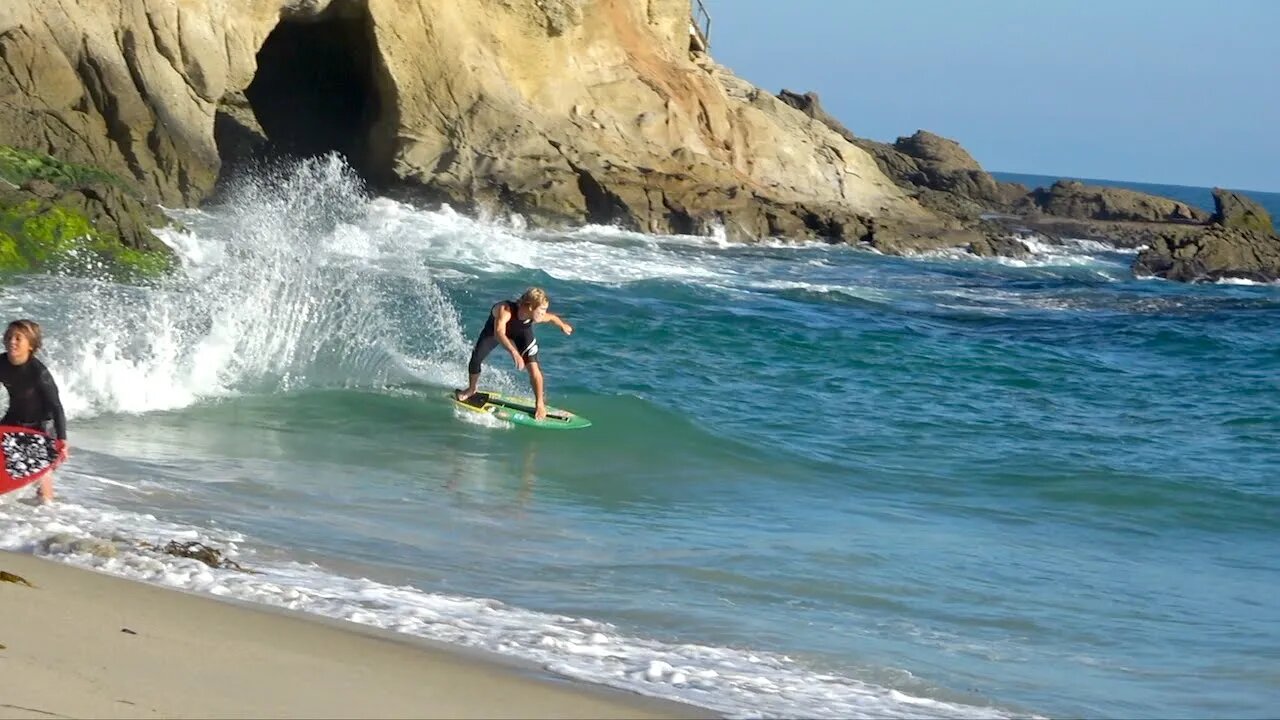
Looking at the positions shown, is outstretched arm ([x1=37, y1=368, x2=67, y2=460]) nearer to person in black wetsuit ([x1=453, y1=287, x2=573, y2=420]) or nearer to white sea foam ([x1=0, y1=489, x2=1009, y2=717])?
white sea foam ([x1=0, y1=489, x2=1009, y2=717])

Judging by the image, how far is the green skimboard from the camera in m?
12.5

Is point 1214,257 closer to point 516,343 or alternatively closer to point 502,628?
point 516,343

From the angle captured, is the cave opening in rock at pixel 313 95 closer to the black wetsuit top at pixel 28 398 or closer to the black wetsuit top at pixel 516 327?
the black wetsuit top at pixel 516 327

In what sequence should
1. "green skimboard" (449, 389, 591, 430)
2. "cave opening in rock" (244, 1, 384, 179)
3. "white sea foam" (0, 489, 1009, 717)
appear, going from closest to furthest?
"white sea foam" (0, 489, 1009, 717)
"green skimboard" (449, 389, 591, 430)
"cave opening in rock" (244, 1, 384, 179)

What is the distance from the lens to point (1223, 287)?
31906 mm

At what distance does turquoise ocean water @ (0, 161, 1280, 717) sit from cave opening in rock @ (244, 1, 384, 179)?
33.1 feet

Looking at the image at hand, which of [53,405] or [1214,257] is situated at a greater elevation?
[1214,257]

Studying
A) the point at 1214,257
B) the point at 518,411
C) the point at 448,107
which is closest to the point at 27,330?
the point at 518,411

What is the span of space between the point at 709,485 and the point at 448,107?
20633 mm

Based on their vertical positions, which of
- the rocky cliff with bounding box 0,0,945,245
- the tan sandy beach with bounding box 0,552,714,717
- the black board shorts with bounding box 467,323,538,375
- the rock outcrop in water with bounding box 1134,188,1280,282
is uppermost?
the rocky cliff with bounding box 0,0,945,245

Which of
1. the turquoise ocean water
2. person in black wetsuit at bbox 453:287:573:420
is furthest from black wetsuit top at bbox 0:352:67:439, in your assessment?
person in black wetsuit at bbox 453:287:573:420

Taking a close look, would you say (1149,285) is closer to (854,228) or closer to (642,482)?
(854,228)

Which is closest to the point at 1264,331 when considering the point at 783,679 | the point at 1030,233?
the point at 783,679

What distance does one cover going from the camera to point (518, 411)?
12.7 metres
